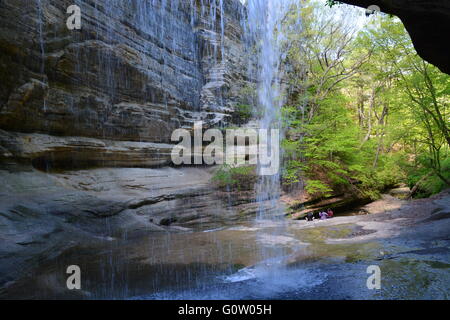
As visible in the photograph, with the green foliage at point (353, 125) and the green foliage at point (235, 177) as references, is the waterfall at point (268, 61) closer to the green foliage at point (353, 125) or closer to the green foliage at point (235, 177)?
the green foliage at point (235, 177)

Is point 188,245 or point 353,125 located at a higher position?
point 353,125

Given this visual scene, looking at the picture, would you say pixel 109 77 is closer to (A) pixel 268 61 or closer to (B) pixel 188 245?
(B) pixel 188 245

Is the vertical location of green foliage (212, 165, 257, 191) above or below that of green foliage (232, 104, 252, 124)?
below

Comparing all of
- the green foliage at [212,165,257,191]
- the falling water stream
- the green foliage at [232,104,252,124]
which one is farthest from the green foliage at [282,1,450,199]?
the green foliage at [232,104,252,124]

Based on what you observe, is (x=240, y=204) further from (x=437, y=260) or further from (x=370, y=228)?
(x=437, y=260)

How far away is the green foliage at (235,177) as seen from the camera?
1345 centimetres

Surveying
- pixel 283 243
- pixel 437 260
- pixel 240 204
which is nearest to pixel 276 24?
pixel 240 204

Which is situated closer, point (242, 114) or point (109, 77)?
point (109, 77)

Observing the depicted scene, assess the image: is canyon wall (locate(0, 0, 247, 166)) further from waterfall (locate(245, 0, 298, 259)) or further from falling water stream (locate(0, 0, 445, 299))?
waterfall (locate(245, 0, 298, 259))

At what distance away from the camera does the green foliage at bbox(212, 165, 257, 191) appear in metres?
13.5

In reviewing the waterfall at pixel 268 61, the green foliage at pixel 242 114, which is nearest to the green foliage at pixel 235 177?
the waterfall at pixel 268 61

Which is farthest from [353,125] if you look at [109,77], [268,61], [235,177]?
[109,77]

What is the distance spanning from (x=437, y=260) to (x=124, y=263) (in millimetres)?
5412

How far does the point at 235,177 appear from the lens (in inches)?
565
